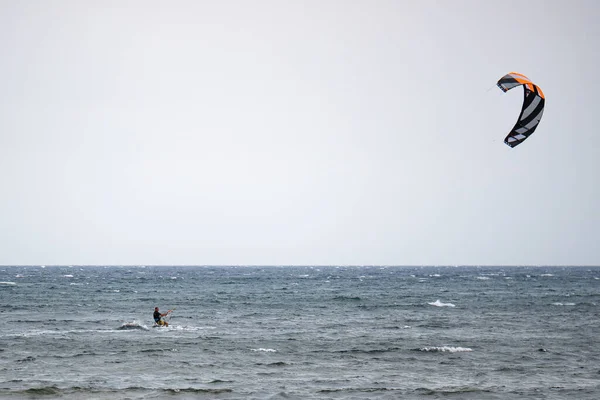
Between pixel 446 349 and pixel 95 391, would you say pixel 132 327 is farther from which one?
pixel 446 349

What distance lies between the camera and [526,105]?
84.4ft

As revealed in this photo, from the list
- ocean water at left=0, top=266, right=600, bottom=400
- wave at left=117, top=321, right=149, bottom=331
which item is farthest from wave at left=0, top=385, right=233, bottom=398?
wave at left=117, top=321, right=149, bottom=331

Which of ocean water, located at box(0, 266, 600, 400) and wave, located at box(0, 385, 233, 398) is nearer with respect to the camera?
wave, located at box(0, 385, 233, 398)

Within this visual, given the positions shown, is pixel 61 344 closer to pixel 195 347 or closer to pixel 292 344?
pixel 195 347

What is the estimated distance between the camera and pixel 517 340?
32.1 meters

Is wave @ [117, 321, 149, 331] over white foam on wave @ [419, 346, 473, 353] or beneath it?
beneath

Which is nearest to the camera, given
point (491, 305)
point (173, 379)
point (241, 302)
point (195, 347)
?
point (173, 379)

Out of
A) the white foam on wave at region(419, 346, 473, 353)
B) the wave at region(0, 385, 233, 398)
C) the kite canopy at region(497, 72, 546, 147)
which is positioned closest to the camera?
the wave at region(0, 385, 233, 398)

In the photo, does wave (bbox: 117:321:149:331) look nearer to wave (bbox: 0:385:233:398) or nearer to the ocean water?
the ocean water

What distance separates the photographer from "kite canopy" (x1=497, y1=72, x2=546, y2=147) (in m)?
25.1

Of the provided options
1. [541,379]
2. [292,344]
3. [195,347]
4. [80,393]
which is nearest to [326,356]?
[292,344]

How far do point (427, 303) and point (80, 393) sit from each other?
133ft

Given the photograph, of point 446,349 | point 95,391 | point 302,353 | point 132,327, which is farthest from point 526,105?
point 132,327

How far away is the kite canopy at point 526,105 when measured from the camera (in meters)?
25.1
